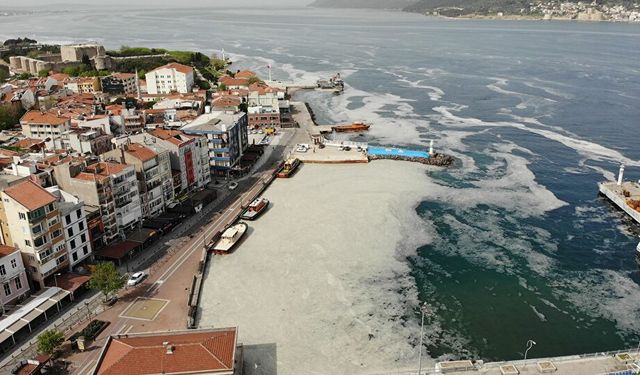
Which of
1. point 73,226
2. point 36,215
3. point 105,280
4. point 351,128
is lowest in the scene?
point 351,128

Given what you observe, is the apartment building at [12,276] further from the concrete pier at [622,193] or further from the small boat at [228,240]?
the concrete pier at [622,193]

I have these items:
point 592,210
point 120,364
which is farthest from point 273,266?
point 592,210

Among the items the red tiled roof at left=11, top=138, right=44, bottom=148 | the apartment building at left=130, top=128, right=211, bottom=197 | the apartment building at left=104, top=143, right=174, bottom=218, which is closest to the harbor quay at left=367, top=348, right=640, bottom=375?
the apartment building at left=104, top=143, right=174, bottom=218

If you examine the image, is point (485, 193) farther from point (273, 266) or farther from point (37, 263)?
point (37, 263)

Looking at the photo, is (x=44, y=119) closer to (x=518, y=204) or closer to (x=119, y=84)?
(x=119, y=84)

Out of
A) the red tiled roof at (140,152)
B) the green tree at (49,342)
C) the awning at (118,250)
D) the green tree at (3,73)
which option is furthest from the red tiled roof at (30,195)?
the green tree at (3,73)

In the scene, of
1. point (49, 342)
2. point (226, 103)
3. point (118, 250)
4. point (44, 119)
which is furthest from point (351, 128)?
point (49, 342)
